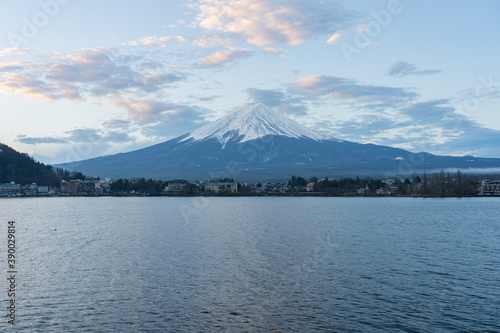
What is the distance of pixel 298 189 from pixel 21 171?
11663cm

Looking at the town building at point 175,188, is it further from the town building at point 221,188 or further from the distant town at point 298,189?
the town building at point 221,188

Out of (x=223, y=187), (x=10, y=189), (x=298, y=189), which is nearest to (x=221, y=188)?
(x=223, y=187)

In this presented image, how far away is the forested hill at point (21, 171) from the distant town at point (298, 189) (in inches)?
217

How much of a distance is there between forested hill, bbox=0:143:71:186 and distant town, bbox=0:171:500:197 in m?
5.52

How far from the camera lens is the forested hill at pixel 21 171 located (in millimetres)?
184000

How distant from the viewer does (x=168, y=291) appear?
20438 millimetres

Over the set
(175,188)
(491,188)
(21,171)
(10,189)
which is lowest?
(491,188)

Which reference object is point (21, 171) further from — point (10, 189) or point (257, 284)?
point (257, 284)

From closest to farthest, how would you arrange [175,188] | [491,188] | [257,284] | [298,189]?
[257,284] → [491,188] → [175,188] → [298,189]

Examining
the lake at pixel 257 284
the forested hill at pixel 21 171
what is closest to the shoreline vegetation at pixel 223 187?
the forested hill at pixel 21 171

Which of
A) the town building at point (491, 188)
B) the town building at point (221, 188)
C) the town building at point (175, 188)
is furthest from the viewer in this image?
the town building at point (175, 188)

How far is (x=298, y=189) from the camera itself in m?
172

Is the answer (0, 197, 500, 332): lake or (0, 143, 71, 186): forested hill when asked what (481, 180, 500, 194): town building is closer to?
(0, 197, 500, 332): lake

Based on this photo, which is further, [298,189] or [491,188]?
[298,189]
